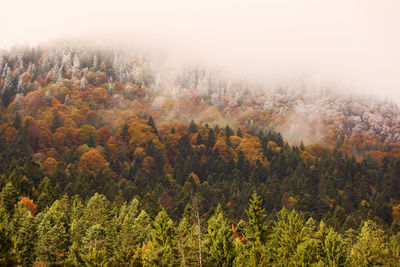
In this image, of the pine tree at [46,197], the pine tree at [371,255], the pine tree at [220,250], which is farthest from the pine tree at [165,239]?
the pine tree at [46,197]

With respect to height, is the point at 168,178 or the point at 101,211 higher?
the point at 101,211

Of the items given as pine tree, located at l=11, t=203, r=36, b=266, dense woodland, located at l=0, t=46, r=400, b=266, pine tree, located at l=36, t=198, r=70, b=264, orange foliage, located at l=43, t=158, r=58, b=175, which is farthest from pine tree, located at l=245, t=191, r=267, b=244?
orange foliage, located at l=43, t=158, r=58, b=175

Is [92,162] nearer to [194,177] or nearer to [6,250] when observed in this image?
[194,177]

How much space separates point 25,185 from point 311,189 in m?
102

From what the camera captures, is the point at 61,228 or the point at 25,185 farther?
the point at 25,185

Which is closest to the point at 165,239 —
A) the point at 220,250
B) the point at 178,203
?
the point at 220,250

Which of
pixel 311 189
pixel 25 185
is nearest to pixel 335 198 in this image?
pixel 311 189

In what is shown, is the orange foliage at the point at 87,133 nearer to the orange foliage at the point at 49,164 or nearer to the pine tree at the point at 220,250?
the orange foliage at the point at 49,164

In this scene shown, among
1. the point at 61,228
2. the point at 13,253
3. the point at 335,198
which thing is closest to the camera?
the point at 13,253

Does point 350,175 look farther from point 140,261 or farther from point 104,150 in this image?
point 140,261

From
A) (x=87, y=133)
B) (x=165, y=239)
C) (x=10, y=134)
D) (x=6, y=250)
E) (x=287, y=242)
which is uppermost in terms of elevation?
(x=6, y=250)

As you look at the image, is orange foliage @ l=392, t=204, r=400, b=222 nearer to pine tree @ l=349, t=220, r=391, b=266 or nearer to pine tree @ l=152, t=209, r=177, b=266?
pine tree @ l=349, t=220, r=391, b=266

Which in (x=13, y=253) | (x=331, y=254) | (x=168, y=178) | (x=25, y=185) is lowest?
(x=168, y=178)

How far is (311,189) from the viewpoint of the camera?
14988cm
